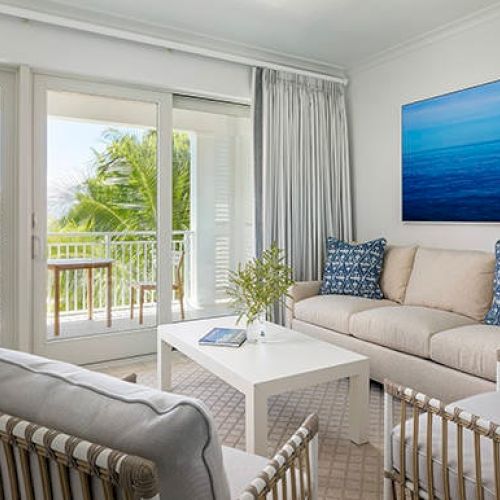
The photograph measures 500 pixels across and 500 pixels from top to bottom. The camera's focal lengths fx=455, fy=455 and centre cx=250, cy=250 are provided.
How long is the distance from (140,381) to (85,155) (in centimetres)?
171

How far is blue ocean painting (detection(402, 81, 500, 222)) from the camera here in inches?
123

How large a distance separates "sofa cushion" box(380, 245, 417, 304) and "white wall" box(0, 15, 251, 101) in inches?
71.8

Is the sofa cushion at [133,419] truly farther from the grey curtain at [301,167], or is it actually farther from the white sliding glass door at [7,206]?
the grey curtain at [301,167]

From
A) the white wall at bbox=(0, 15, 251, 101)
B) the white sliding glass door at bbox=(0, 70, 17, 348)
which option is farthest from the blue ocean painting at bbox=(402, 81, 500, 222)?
the white sliding glass door at bbox=(0, 70, 17, 348)

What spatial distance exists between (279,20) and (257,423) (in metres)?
2.75

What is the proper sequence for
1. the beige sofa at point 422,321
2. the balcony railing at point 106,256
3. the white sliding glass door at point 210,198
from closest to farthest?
the beige sofa at point 422,321
the balcony railing at point 106,256
the white sliding glass door at point 210,198

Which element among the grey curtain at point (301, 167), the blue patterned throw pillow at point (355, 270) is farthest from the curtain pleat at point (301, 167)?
the blue patterned throw pillow at point (355, 270)

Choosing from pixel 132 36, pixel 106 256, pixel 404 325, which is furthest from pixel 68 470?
pixel 132 36

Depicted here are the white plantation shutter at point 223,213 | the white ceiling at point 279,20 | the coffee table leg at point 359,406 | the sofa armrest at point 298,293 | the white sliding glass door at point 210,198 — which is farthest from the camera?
the white plantation shutter at point 223,213

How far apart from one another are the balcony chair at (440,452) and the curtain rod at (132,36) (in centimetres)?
293

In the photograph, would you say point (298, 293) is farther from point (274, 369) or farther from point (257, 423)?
point (257, 423)

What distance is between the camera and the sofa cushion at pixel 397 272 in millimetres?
3430

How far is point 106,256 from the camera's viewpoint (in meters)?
3.54

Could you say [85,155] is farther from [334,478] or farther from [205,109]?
[334,478]
